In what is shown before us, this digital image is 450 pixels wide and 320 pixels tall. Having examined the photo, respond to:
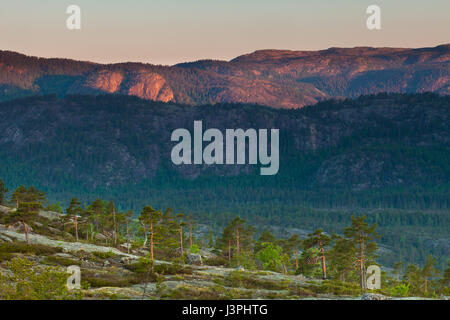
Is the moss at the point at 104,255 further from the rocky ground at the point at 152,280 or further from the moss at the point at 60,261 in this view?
the moss at the point at 60,261

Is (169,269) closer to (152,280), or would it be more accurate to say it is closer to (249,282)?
(152,280)

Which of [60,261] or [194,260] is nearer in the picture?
[60,261]

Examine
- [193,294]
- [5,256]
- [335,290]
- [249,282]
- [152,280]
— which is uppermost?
[5,256]

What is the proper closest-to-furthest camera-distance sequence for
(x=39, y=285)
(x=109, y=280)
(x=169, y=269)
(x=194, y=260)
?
1. (x=39, y=285)
2. (x=109, y=280)
3. (x=169, y=269)
4. (x=194, y=260)

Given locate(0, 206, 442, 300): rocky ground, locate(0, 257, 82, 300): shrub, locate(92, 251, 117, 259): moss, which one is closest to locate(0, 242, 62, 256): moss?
locate(0, 206, 442, 300): rocky ground

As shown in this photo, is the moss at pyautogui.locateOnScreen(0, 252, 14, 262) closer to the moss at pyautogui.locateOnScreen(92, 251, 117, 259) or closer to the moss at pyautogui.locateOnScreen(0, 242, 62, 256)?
the moss at pyautogui.locateOnScreen(0, 242, 62, 256)

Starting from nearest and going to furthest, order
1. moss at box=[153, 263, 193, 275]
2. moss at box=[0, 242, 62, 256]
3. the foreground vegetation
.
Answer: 1. the foreground vegetation
2. moss at box=[0, 242, 62, 256]
3. moss at box=[153, 263, 193, 275]

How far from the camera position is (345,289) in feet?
206

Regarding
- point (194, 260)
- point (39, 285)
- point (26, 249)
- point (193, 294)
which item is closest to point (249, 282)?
point (193, 294)

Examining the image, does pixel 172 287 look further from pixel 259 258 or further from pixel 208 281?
pixel 259 258
